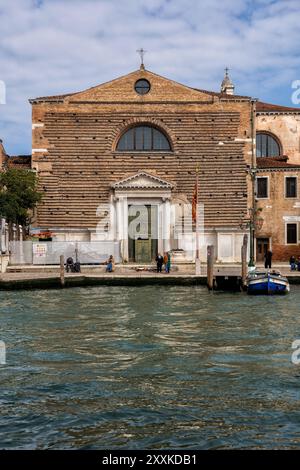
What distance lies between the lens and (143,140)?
41.7 meters

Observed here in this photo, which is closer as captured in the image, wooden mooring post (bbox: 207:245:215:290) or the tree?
wooden mooring post (bbox: 207:245:215:290)

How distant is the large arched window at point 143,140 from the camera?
4159cm

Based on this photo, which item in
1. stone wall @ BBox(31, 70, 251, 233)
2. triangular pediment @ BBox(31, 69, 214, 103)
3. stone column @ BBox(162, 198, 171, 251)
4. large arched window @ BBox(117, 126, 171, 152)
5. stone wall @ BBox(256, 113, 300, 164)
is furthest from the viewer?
stone wall @ BBox(256, 113, 300, 164)

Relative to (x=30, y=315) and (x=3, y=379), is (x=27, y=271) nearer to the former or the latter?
(x=30, y=315)

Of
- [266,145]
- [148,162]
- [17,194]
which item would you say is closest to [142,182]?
[148,162]

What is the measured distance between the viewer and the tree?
121ft

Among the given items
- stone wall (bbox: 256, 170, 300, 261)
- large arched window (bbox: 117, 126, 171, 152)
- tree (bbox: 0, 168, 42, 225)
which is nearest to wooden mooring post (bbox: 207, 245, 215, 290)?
tree (bbox: 0, 168, 42, 225)

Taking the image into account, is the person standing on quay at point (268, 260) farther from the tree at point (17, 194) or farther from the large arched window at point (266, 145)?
the tree at point (17, 194)

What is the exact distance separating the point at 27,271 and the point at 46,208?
25.1 ft

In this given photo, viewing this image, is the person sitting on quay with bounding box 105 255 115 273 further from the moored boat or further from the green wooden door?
the moored boat

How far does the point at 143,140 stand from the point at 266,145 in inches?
343

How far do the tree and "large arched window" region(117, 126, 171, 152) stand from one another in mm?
5743

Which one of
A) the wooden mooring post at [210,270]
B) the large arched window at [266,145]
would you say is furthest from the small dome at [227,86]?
the wooden mooring post at [210,270]

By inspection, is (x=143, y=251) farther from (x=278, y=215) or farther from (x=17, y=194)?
(x=278, y=215)
